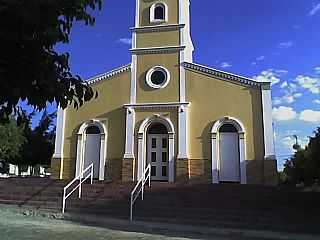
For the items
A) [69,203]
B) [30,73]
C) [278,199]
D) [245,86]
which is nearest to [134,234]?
[69,203]

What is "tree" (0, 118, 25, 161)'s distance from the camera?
85.9ft

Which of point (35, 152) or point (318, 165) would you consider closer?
point (318, 165)

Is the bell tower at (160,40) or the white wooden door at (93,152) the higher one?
the bell tower at (160,40)

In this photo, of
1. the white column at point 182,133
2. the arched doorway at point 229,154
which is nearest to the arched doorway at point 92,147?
the white column at point 182,133

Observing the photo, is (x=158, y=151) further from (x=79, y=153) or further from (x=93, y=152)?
(x=79, y=153)

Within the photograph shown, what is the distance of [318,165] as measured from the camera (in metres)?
14.9

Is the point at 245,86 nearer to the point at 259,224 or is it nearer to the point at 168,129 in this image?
the point at 168,129

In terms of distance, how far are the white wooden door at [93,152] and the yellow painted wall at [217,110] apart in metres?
4.76

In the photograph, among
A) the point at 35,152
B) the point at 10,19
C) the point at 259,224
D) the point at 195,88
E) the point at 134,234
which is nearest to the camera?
the point at 10,19

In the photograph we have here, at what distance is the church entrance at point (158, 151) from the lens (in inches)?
788

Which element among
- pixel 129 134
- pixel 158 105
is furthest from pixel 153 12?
pixel 129 134

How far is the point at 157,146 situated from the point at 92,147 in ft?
11.0

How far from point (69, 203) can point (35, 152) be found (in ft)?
53.6

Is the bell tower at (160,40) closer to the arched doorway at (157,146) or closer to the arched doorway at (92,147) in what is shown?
the arched doorway at (157,146)
